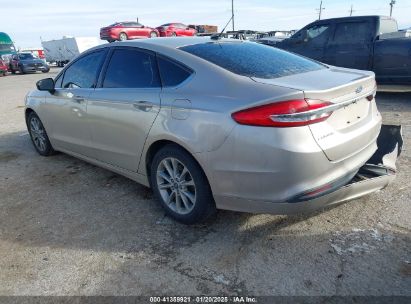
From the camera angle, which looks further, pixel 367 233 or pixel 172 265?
pixel 367 233

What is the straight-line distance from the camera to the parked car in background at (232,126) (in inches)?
99.1

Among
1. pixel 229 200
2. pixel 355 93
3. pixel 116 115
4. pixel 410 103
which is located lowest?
pixel 410 103

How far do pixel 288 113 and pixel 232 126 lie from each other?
1.33 feet

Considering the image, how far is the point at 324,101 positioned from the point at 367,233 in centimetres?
121

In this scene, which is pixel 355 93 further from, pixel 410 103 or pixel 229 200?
pixel 410 103

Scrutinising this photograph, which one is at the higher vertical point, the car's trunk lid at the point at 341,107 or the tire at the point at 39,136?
the car's trunk lid at the point at 341,107

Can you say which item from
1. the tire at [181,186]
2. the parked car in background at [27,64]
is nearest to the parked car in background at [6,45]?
the parked car in background at [27,64]

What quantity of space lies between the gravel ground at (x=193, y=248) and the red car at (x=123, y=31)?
75.0 ft

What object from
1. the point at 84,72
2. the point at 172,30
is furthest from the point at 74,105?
the point at 172,30

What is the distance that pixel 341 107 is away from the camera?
270 centimetres

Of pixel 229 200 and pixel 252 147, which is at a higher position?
pixel 252 147

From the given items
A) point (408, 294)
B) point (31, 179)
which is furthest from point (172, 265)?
point (31, 179)

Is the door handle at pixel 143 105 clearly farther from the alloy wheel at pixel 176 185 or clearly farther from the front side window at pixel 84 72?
the front side window at pixel 84 72

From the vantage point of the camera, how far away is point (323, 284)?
96.0 inches
